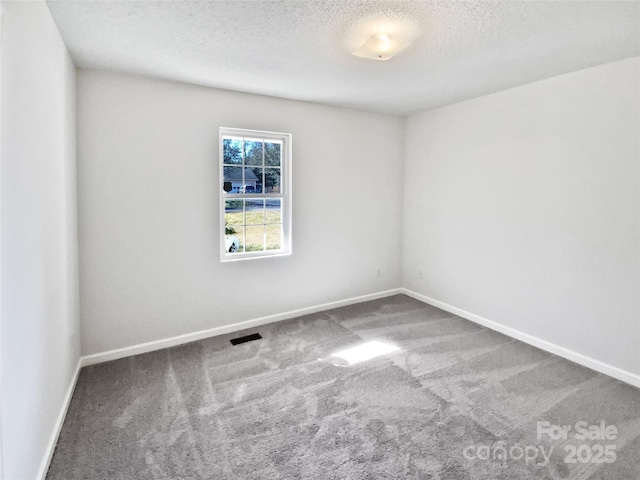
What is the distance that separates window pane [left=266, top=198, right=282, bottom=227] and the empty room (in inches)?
1.6

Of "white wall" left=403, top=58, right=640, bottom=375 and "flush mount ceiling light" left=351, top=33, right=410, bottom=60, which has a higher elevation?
"flush mount ceiling light" left=351, top=33, right=410, bottom=60

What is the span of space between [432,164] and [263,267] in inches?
97.3

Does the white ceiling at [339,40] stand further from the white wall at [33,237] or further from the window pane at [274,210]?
the window pane at [274,210]

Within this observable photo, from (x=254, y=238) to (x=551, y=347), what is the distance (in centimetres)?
313

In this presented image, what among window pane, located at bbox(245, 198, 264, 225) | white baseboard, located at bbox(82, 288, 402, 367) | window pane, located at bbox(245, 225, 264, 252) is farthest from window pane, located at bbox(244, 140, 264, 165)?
white baseboard, located at bbox(82, 288, 402, 367)

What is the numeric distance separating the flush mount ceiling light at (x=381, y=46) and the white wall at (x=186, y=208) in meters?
1.65

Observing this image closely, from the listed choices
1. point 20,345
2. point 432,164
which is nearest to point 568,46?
point 432,164

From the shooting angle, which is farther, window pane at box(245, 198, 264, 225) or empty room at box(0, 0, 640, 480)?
window pane at box(245, 198, 264, 225)

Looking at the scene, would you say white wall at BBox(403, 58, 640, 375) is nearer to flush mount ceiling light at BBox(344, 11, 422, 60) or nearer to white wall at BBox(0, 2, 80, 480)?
flush mount ceiling light at BBox(344, 11, 422, 60)

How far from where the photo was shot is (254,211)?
153 inches

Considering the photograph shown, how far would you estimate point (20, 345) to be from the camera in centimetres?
154

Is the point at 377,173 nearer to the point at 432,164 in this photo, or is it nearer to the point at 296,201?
the point at 432,164

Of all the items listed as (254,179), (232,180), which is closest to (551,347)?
(254,179)

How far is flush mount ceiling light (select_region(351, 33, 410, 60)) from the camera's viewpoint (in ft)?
7.34
